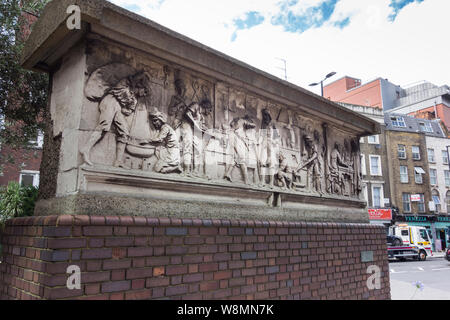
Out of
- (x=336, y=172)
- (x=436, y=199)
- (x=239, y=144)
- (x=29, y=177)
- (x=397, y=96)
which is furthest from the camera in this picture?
(x=397, y=96)

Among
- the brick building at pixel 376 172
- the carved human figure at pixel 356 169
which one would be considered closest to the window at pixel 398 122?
the brick building at pixel 376 172

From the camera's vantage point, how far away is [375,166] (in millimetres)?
32000

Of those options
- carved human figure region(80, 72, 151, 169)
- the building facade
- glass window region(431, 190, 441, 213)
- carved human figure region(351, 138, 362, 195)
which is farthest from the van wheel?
carved human figure region(80, 72, 151, 169)

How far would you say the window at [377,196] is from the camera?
1232 inches

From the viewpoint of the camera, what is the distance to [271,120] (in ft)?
16.6

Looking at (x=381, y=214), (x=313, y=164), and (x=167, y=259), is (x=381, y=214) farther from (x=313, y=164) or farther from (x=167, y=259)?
(x=167, y=259)

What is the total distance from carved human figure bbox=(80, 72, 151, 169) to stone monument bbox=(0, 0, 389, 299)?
0.01 meters

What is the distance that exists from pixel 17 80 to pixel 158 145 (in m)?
5.06

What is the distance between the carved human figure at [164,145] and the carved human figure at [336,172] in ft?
10.6

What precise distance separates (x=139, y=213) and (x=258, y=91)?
2.40 meters

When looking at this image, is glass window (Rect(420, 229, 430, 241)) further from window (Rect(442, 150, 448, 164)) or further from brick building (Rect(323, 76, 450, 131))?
A: brick building (Rect(323, 76, 450, 131))

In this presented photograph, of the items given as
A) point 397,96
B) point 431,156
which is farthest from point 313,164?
point 397,96

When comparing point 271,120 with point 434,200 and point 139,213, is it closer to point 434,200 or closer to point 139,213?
point 139,213

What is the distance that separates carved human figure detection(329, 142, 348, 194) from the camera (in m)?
6.07
